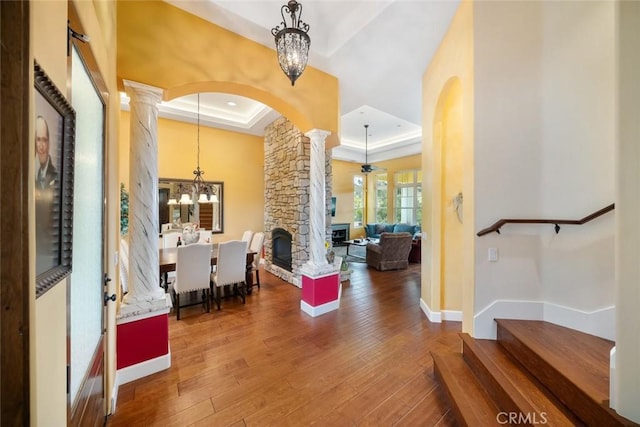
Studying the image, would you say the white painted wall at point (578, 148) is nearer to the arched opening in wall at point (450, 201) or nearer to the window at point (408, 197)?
the arched opening in wall at point (450, 201)

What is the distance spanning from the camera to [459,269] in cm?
328

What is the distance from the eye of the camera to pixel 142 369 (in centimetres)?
222

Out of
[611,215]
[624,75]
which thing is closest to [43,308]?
[624,75]

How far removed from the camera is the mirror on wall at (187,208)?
17.7 feet

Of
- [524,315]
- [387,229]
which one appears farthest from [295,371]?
[387,229]

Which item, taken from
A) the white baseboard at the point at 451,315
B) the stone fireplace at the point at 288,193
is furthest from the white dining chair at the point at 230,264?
Result: the white baseboard at the point at 451,315

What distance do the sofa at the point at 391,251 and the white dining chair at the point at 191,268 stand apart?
384 cm

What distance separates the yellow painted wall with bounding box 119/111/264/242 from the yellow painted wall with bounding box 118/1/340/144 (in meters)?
3.32

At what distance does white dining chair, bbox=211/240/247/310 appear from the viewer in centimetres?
362

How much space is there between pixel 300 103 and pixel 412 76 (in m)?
1.72

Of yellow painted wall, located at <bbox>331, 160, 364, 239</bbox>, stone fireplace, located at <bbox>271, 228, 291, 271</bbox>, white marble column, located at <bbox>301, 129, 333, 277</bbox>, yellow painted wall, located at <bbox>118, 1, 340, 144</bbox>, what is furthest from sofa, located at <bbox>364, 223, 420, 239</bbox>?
yellow painted wall, located at <bbox>118, 1, 340, 144</bbox>

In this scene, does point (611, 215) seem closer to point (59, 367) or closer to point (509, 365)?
point (509, 365)

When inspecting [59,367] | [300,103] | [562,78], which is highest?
[300,103]

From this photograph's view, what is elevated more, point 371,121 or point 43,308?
point 371,121
